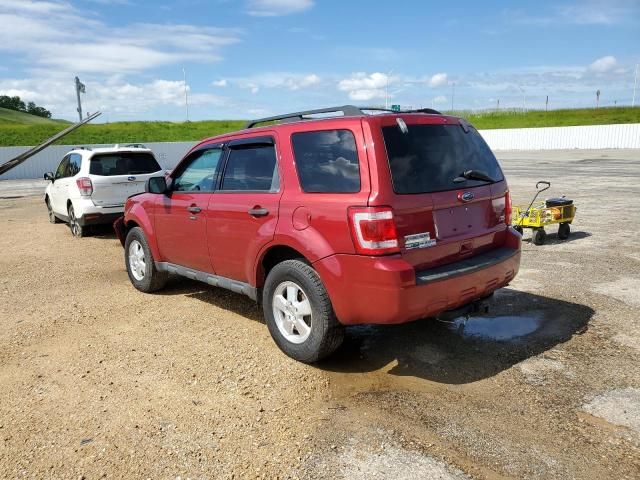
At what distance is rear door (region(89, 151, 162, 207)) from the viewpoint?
9.67 m

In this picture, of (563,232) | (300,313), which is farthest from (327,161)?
(563,232)

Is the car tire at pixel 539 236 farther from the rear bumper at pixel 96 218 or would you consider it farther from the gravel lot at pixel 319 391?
the rear bumper at pixel 96 218

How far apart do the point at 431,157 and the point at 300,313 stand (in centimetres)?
155

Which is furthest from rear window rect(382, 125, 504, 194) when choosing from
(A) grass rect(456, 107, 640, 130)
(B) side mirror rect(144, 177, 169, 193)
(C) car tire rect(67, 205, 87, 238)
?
(A) grass rect(456, 107, 640, 130)

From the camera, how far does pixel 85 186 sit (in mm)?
9648

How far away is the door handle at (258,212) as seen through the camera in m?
4.26

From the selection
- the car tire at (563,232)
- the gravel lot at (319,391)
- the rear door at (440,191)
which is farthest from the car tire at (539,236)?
the rear door at (440,191)

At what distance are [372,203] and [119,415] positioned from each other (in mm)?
2202

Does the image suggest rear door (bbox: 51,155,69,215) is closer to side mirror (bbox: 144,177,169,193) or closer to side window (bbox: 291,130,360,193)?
side mirror (bbox: 144,177,169,193)

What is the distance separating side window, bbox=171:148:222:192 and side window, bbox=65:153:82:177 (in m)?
5.44

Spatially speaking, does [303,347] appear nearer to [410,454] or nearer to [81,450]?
[410,454]

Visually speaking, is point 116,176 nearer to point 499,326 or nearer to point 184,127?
point 499,326

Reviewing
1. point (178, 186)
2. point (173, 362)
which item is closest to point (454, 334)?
point (173, 362)

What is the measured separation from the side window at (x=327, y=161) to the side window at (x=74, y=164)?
7423 millimetres
